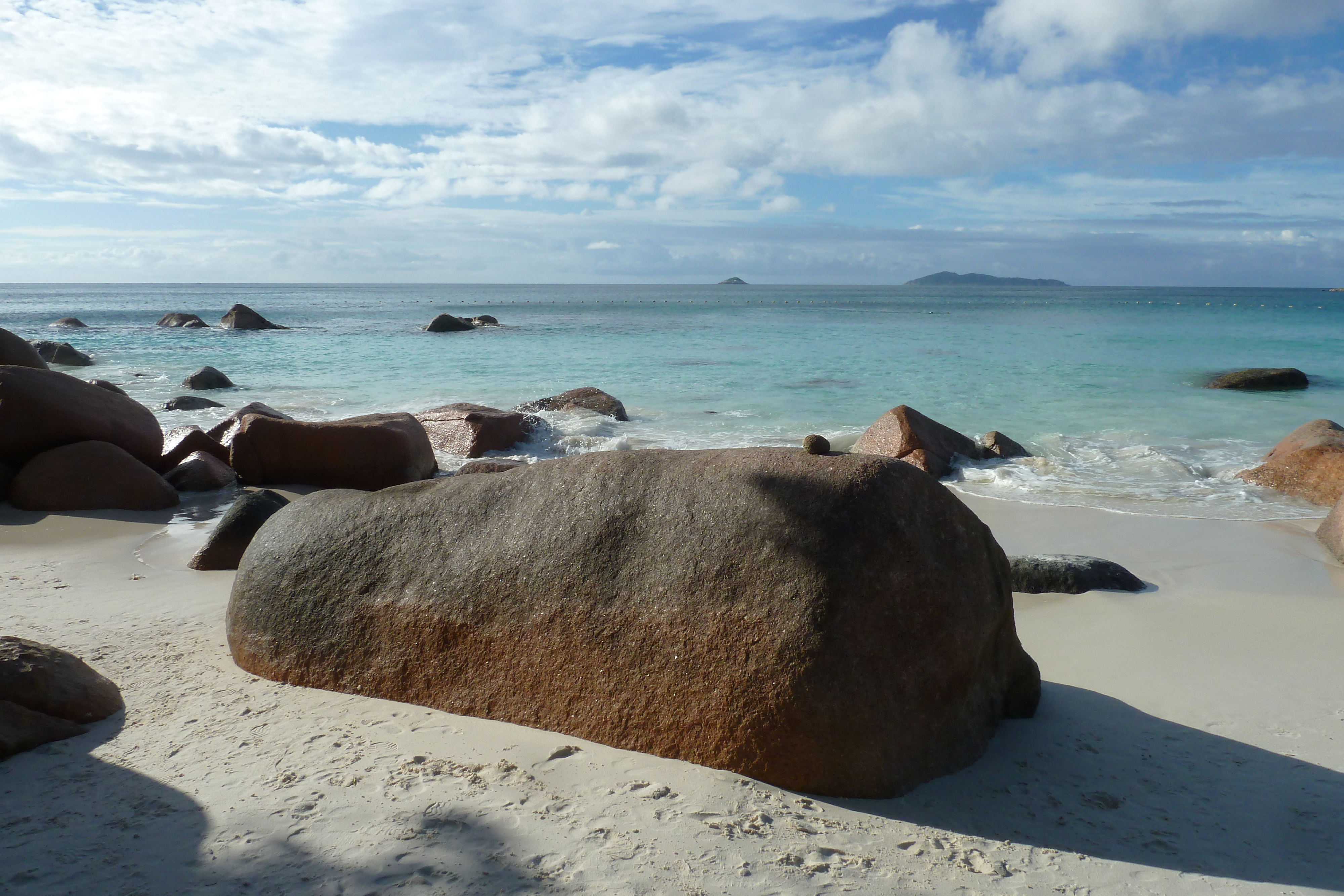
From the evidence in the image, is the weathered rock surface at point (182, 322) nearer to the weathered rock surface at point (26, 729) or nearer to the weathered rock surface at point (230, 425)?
the weathered rock surface at point (230, 425)

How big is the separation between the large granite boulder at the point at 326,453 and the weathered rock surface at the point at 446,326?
2811 cm

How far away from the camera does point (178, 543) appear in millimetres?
6410

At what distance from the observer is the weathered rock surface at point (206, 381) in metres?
18.1

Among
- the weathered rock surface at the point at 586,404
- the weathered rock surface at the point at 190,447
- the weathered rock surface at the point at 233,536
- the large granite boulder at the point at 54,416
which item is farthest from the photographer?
the weathered rock surface at the point at 586,404

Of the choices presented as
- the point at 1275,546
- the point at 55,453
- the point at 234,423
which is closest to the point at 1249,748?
the point at 1275,546

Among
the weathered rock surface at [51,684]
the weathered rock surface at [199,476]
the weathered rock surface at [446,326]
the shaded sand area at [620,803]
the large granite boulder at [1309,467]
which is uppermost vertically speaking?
the weathered rock surface at [446,326]

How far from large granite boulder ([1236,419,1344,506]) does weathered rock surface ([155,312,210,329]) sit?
40.4 meters

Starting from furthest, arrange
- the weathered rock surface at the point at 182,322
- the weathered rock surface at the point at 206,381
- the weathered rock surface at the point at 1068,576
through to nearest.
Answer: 1. the weathered rock surface at the point at 182,322
2. the weathered rock surface at the point at 206,381
3. the weathered rock surface at the point at 1068,576

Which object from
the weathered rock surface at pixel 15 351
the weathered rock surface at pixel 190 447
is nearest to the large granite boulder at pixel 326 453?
the weathered rock surface at pixel 190 447

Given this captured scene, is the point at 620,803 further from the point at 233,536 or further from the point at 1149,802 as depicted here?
the point at 233,536

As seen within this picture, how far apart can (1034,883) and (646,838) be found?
114 cm


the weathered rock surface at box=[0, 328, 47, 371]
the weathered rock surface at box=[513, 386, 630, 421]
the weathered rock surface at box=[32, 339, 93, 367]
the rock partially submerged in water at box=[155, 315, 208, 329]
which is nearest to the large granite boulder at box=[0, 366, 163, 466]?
the weathered rock surface at box=[0, 328, 47, 371]

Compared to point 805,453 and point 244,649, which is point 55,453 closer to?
point 244,649

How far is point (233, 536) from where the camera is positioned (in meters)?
5.66
